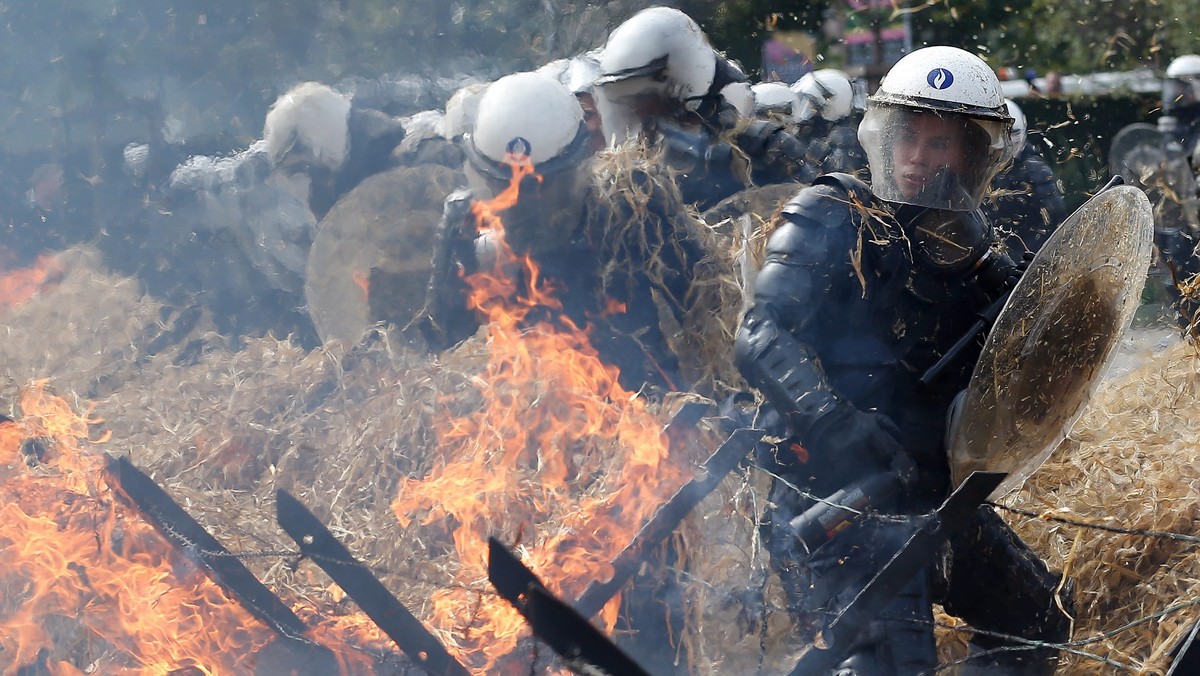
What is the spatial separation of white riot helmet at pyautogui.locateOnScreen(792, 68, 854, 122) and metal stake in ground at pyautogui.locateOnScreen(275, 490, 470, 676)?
6.06m

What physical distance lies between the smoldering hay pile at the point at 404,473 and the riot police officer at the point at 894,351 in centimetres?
33

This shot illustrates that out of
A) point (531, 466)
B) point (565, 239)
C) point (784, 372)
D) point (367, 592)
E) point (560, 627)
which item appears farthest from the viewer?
point (565, 239)

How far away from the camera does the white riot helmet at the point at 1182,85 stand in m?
10.1

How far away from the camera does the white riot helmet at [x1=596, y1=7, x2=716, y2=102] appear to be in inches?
272

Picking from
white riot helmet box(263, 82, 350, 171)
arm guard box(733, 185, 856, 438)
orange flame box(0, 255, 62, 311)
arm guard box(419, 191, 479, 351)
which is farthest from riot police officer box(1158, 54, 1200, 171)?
orange flame box(0, 255, 62, 311)

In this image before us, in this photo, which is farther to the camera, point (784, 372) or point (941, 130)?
point (941, 130)

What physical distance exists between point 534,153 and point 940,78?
2360mm

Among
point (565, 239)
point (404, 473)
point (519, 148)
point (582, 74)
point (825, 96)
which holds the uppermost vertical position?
point (519, 148)

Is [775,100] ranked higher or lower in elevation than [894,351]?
lower

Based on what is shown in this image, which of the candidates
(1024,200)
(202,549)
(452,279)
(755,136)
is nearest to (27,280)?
(452,279)

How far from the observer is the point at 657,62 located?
22.7 ft

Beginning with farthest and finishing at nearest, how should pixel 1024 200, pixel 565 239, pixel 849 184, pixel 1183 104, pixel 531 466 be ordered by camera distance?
pixel 1183 104 < pixel 1024 200 < pixel 565 239 < pixel 531 466 < pixel 849 184

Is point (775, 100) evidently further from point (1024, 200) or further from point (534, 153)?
point (534, 153)

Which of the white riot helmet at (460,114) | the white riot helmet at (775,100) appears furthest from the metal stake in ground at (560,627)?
the white riot helmet at (775,100)
